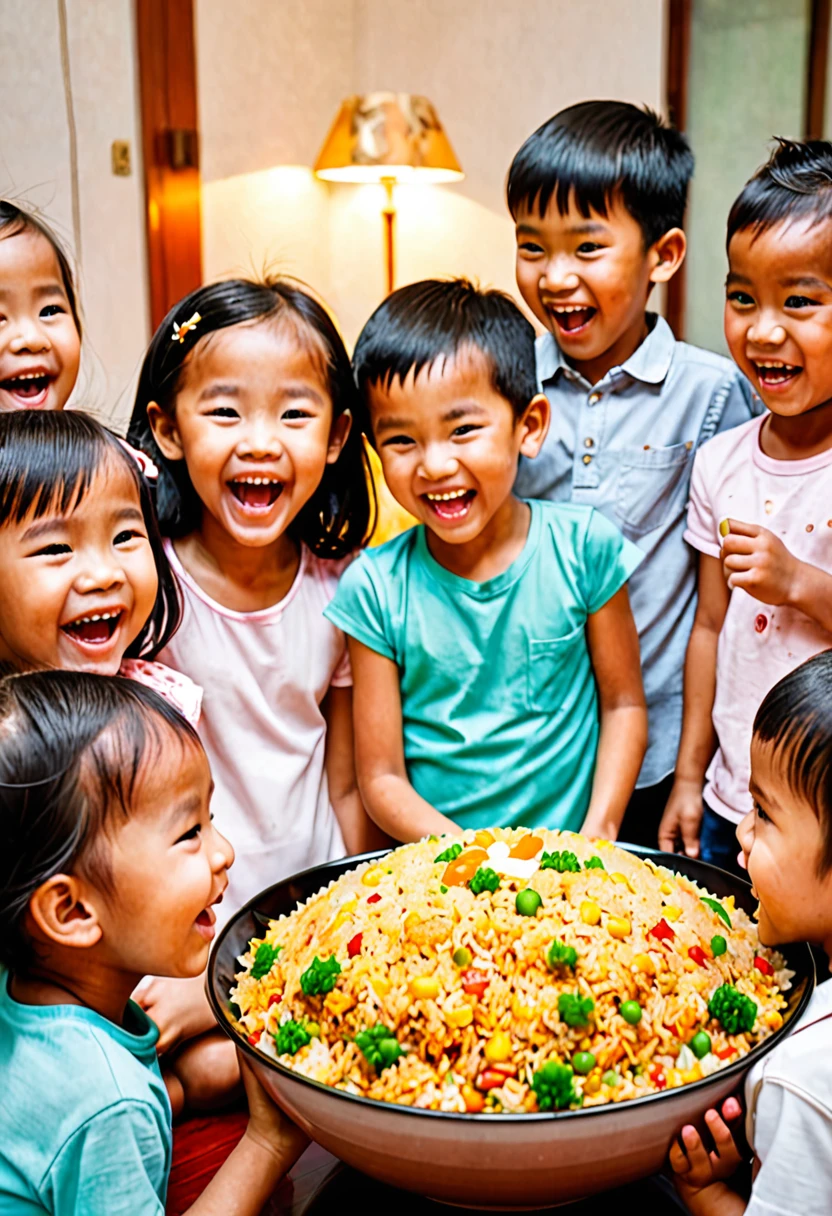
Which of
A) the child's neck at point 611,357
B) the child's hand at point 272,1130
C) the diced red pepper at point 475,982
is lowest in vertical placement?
the child's hand at point 272,1130

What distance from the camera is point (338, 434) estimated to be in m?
1.62

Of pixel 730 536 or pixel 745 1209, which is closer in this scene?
pixel 745 1209

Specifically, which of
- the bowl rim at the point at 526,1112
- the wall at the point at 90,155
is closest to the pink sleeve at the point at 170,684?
the bowl rim at the point at 526,1112

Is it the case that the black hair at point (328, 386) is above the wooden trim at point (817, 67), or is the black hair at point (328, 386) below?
below

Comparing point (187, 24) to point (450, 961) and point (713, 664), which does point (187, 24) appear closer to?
point (713, 664)

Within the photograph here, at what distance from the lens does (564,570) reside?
1605 mm

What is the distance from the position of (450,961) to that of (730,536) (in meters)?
0.65

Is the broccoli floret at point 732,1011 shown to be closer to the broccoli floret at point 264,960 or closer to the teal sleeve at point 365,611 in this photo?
the broccoli floret at point 264,960

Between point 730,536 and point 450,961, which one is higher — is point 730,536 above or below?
above

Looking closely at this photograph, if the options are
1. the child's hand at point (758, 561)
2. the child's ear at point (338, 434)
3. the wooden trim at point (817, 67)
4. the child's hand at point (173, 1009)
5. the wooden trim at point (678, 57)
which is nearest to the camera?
the child's hand at point (173, 1009)

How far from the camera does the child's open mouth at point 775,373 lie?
1490 mm

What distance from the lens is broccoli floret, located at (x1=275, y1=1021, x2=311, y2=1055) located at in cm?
104

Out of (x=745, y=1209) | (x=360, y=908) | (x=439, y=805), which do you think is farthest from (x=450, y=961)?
(x=439, y=805)

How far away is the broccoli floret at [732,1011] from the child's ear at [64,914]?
534mm
